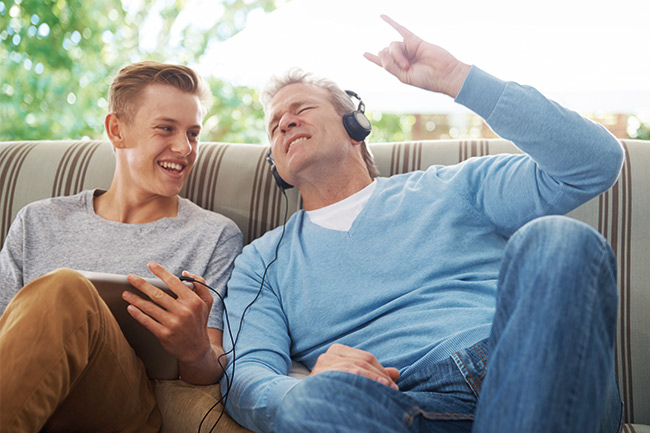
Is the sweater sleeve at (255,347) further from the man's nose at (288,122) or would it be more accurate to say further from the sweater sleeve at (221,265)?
the man's nose at (288,122)

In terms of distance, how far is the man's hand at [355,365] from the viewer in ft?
2.85

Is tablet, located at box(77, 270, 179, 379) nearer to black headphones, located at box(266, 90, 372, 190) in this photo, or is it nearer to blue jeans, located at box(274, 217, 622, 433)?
blue jeans, located at box(274, 217, 622, 433)

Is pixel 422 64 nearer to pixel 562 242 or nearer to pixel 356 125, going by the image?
pixel 356 125

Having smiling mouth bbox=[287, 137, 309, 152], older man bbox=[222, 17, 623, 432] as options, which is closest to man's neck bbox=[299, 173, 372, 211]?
older man bbox=[222, 17, 623, 432]

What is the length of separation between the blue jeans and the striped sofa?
1.34ft

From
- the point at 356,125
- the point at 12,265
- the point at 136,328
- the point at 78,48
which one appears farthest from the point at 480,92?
the point at 78,48

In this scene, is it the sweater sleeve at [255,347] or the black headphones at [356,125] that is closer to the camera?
the sweater sleeve at [255,347]

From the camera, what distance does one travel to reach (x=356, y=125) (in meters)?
1.45

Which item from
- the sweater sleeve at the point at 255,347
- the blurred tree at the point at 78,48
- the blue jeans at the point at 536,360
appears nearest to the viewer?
the blue jeans at the point at 536,360

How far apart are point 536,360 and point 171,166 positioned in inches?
44.6

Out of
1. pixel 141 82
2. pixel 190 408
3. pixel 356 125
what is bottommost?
pixel 190 408

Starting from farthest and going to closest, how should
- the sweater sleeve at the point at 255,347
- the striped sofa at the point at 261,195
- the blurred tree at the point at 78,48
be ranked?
the blurred tree at the point at 78,48 → the striped sofa at the point at 261,195 → the sweater sleeve at the point at 255,347

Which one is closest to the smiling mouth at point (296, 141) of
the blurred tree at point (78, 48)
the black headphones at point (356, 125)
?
the black headphones at point (356, 125)

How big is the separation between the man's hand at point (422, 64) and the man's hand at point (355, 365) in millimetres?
528
